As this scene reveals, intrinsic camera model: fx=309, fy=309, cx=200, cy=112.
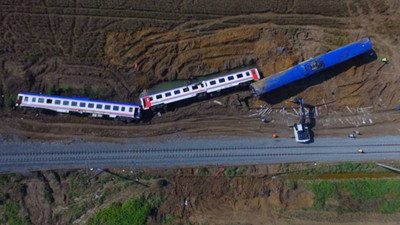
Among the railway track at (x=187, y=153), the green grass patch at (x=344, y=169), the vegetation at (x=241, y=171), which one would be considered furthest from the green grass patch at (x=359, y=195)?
the vegetation at (x=241, y=171)

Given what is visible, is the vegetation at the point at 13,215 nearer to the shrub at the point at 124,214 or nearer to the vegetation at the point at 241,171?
the shrub at the point at 124,214

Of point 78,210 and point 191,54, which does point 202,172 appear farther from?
point 78,210

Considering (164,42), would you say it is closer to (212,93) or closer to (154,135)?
(212,93)

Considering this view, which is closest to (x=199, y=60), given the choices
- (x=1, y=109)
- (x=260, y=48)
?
(x=260, y=48)

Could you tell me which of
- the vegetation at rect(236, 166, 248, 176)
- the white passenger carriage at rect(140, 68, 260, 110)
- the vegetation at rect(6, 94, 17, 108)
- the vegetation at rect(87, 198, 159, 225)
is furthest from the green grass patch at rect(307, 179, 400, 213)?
the vegetation at rect(6, 94, 17, 108)

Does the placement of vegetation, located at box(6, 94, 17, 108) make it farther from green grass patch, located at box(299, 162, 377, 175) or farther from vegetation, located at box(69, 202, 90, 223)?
green grass patch, located at box(299, 162, 377, 175)

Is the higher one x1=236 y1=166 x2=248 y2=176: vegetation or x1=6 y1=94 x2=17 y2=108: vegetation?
x1=6 y1=94 x2=17 y2=108: vegetation
